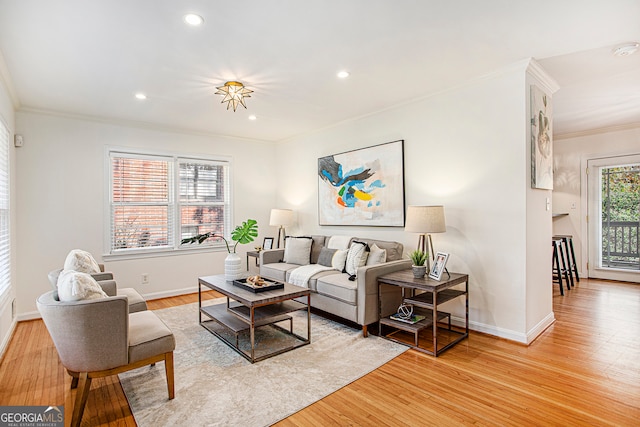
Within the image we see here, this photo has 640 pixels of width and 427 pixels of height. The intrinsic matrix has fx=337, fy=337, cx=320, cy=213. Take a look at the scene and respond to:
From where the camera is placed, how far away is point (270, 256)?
197 inches

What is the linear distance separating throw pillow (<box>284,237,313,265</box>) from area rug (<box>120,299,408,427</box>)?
1395mm

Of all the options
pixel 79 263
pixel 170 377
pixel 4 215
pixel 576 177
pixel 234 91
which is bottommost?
pixel 170 377

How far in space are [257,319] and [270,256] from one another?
81.6 inches

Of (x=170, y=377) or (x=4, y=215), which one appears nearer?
(x=170, y=377)

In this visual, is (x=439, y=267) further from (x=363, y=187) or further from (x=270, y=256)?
(x=270, y=256)

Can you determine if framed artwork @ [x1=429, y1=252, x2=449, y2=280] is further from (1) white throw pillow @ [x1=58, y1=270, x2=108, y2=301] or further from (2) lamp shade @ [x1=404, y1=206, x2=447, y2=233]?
(1) white throw pillow @ [x1=58, y1=270, x2=108, y2=301]

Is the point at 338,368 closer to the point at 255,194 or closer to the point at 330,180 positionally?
the point at 330,180

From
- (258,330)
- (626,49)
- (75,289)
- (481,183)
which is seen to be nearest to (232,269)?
(258,330)

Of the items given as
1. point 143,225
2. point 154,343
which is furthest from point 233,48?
point 143,225

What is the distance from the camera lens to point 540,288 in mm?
3434

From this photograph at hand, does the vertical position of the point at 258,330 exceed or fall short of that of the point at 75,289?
it falls short

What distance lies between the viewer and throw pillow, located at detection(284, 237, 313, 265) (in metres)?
4.82

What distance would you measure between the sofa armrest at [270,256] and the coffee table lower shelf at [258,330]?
1291mm

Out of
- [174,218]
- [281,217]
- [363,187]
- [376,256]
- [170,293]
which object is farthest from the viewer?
[281,217]
